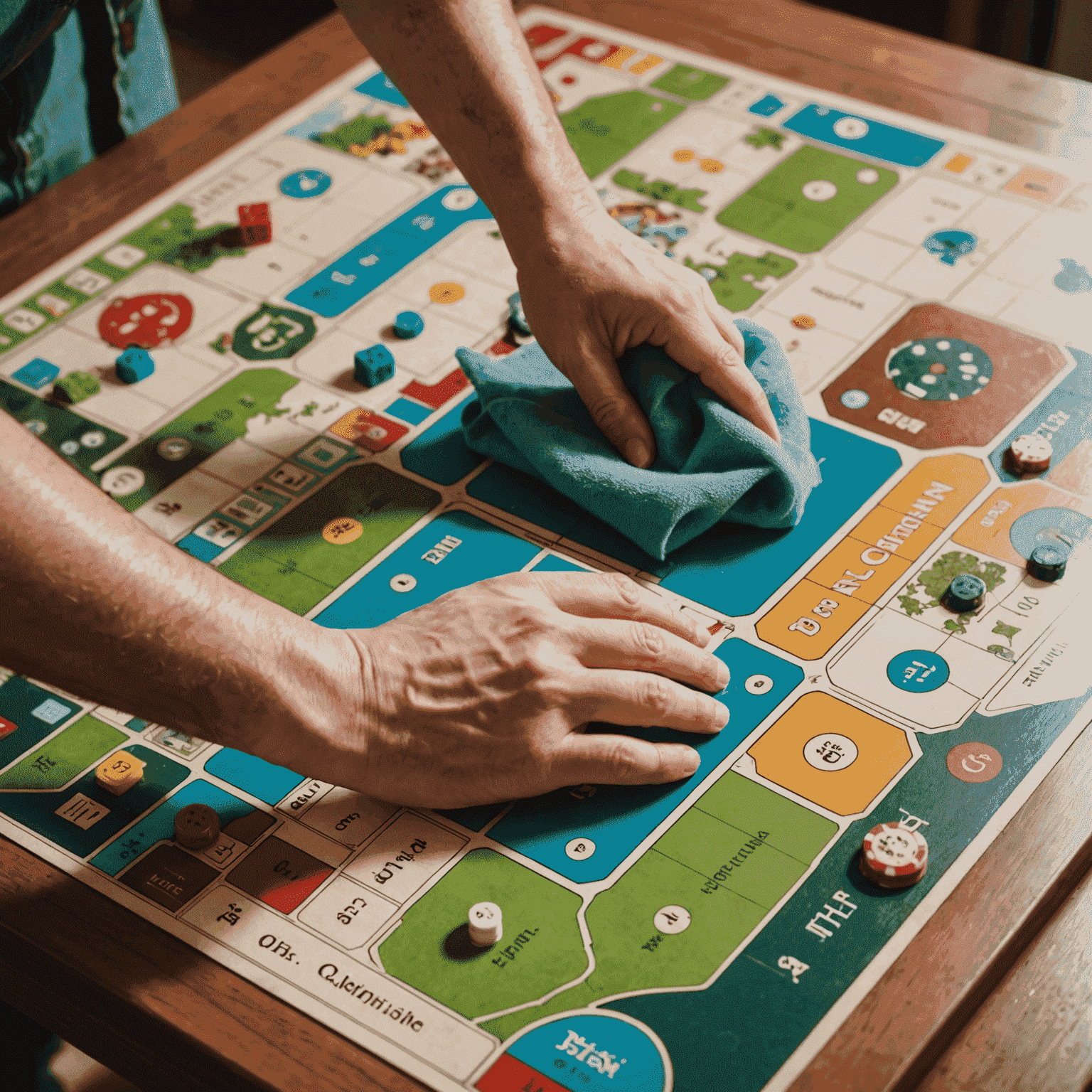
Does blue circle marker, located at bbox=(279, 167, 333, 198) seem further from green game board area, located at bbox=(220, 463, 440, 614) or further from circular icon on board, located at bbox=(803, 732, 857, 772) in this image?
circular icon on board, located at bbox=(803, 732, 857, 772)

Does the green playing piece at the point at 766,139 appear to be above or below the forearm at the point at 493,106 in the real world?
below

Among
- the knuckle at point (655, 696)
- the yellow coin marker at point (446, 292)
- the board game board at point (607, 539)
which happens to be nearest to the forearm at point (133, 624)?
the board game board at point (607, 539)

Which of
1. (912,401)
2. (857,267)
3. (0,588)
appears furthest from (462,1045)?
(857,267)

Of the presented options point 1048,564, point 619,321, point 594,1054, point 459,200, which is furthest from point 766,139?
point 594,1054

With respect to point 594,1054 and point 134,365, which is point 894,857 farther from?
point 134,365

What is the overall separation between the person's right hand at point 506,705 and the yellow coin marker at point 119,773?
0.16m

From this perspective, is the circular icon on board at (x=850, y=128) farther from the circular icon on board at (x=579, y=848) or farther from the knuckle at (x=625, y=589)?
the circular icon on board at (x=579, y=848)

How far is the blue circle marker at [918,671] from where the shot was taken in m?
1.00

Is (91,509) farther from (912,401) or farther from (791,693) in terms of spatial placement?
(912,401)

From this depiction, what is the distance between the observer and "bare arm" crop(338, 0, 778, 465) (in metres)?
1.16

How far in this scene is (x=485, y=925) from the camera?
0.85 meters

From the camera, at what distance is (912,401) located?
1.24 meters

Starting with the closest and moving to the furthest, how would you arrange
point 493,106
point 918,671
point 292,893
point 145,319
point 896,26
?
1. point 292,893
2. point 918,671
3. point 493,106
4. point 145,319
5. point 896,26

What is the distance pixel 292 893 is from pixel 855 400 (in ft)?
2.25
